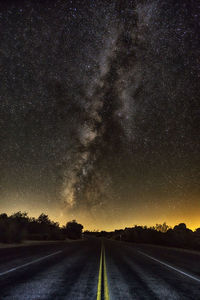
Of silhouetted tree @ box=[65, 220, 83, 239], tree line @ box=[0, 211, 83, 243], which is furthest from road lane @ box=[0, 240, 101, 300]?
silhouetted tree @ box=[65, 220, 83, 239]

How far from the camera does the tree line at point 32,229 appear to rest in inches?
1223

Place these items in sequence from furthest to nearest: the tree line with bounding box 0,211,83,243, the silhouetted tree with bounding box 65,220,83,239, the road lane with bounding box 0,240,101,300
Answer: the silhouetted tree with bounding box 65,220,83,239
the tree line with bounding box 0,211,83,243
the road lane with bounding box 0,240,101,300

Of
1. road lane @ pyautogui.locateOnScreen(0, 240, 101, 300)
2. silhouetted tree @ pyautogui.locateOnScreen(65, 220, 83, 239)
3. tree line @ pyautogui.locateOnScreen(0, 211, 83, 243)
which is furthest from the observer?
silhouetted tree @ pyautogui.locateOnScreen(65, 220, 83, 239)

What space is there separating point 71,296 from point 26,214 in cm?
6285

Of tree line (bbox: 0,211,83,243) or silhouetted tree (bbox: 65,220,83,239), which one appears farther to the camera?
silhouetted tree (bbox: 65,220,83,239)

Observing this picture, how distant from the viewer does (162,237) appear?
49.9 m

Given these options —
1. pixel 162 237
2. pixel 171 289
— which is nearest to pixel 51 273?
pixel 171 289

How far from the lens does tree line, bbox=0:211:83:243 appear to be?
31.1 m

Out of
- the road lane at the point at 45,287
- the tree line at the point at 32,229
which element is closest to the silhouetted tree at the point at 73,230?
the tree line at the point at 32,229

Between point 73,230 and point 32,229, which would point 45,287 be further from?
point 73,230

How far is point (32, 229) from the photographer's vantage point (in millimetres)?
59500

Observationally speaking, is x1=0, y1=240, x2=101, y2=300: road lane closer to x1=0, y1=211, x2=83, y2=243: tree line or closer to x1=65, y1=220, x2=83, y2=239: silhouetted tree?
x1=0, y1=211, x2=83, y2=243: tree line

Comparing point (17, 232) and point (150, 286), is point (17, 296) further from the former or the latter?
point (17, 232)

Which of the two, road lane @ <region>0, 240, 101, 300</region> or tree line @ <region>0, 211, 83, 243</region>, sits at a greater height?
tree line @ <region>0, 211, 83, 243</region>
